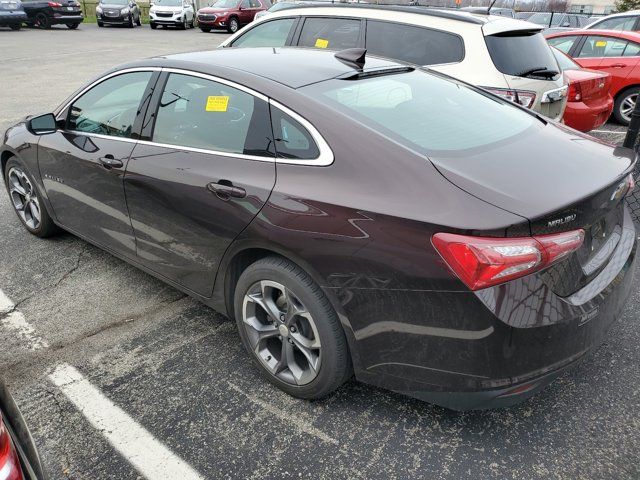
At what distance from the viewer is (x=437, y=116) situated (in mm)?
2613

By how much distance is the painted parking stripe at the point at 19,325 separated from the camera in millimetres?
3053

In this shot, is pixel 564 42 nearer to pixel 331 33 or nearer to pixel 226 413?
pixel 331 33

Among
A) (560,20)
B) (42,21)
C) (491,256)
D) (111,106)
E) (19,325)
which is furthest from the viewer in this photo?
(42,21)

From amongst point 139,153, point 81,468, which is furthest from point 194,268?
point 81,468

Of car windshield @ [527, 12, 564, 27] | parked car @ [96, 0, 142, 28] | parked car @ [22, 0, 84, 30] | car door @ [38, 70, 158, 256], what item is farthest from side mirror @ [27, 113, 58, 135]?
parked car @ [96, 0, 142, 28]

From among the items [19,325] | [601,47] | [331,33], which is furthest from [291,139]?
[601,47]

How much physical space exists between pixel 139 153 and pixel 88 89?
0.92 metres

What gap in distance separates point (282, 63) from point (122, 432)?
2.00 meters

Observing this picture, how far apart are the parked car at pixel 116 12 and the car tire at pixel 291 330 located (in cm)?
2536

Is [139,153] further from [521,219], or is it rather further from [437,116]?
[521,219]

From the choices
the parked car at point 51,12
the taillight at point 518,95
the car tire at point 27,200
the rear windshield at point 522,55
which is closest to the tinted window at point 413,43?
the rear windshield at point 522,55

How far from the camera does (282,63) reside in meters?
2.93

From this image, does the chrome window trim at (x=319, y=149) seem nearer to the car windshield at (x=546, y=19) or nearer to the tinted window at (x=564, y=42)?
the tinted window at (x=564, y=42)

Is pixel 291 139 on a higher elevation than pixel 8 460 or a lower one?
higher
